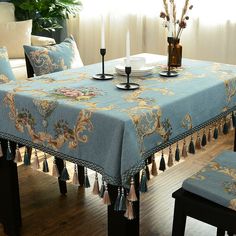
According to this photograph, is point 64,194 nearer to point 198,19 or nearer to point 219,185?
point 219,185

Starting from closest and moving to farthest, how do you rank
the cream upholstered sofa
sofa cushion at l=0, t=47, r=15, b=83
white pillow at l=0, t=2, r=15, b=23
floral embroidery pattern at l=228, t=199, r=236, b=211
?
floral embroidery pattern at l=228, t=199, r=236, b=211
sofa cushion at l=0, t=47, r=15, b=83
the cream upholstered sofa
white pillow at l=0, t=2, r=15, b=23

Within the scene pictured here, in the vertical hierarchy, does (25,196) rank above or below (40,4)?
below

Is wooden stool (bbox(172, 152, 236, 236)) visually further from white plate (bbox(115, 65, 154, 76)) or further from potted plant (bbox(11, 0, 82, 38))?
potted plant (bbox(11, 0, 82, 38))

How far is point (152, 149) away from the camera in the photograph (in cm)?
160

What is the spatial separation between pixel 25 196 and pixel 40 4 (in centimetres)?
230

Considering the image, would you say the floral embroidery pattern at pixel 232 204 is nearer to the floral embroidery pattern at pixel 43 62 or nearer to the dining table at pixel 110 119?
the dining table at pixel 110 119

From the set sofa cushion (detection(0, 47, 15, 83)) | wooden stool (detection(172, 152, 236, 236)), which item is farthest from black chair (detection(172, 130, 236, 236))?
sofa cushion (detection(0, 47, 15, 83))

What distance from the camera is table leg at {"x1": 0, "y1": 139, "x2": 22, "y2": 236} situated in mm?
1949

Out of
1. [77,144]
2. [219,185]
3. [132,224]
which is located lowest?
[132,224]

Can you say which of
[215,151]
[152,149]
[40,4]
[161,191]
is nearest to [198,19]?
[215,151]

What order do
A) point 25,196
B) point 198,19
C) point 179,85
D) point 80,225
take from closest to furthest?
point 179,85 < point 80,225 < point 25,196 < point 198,19

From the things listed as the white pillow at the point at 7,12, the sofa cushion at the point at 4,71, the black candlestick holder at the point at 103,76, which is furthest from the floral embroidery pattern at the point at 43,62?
the white pillow at the point at 7,12

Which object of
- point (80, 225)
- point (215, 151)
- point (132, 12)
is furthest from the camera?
point (132, 12)

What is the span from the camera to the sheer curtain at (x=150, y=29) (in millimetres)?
3656
